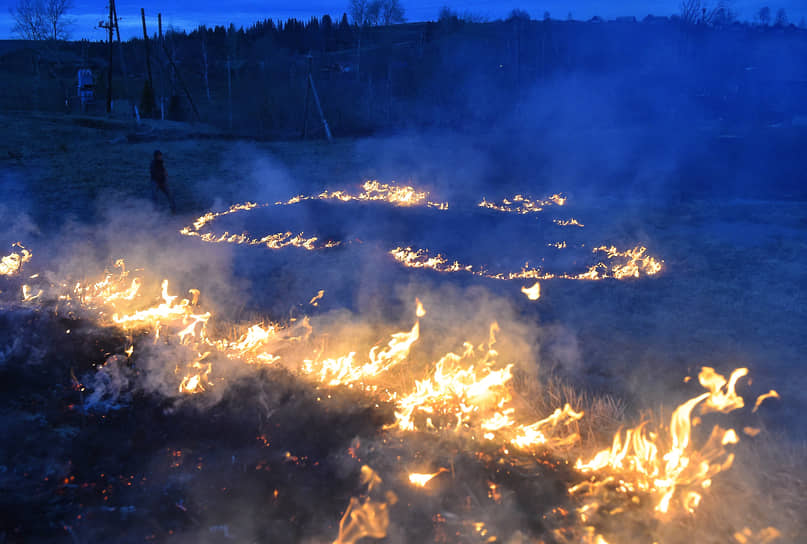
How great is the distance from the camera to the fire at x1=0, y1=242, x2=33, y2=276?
20.1 feet

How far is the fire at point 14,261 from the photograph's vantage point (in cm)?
613

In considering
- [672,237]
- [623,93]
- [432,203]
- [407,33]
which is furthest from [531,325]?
[407,33]

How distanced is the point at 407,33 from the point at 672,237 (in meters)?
48.7

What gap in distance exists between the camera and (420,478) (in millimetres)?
3010

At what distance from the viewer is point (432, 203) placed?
9.64 m

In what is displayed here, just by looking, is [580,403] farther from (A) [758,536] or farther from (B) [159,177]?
(B) [159,177]

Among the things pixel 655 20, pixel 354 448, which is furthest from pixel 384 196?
pixel 655 20

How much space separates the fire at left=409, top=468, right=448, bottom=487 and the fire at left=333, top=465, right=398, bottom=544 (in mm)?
162

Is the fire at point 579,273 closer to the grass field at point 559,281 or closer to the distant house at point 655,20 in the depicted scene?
the grass field at point 559,281

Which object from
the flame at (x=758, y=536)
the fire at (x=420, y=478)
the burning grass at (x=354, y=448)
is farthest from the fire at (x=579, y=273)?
the flame at (x=758, y=536)

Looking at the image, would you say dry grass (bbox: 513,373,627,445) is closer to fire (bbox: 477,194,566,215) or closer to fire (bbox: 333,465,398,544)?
fire (bbox: 333,465,398,544)

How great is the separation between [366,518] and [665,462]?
191 cm

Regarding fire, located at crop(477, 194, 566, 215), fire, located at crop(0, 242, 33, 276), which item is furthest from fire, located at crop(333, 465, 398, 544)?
→ fire, located at crop(477, 194, 566, 215)

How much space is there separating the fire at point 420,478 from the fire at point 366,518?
0.16m
